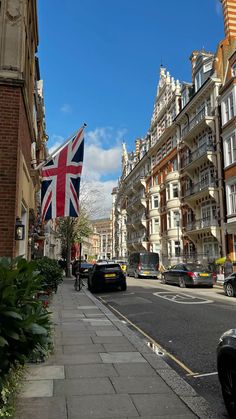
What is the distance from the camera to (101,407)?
157 inches

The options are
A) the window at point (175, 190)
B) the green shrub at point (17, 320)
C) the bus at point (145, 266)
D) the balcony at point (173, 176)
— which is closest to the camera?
the green shrub at point (17, 320)

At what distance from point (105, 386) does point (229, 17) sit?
113 feet

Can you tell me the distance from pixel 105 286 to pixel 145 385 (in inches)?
606

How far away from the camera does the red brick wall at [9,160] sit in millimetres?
8469

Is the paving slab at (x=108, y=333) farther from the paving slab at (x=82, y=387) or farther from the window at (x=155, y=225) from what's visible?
the window at (x=155, y=225)

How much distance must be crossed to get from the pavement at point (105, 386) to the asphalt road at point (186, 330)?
350mm

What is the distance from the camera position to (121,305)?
14164mm

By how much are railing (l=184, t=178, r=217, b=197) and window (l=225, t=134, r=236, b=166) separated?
9.12 feet

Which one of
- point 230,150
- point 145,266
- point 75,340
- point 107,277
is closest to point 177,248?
point 145,266

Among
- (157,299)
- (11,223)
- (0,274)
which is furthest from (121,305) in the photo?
(0,274)

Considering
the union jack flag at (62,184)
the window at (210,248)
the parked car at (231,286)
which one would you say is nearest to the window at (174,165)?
the window at (210,248)

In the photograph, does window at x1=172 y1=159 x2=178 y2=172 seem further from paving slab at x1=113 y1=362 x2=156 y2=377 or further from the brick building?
paving slab at x1=113 y1=362 x2=156 y2=377

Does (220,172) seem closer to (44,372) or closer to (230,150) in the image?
(230,150)

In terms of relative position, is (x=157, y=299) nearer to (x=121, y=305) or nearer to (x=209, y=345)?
(x=121, y=305)
